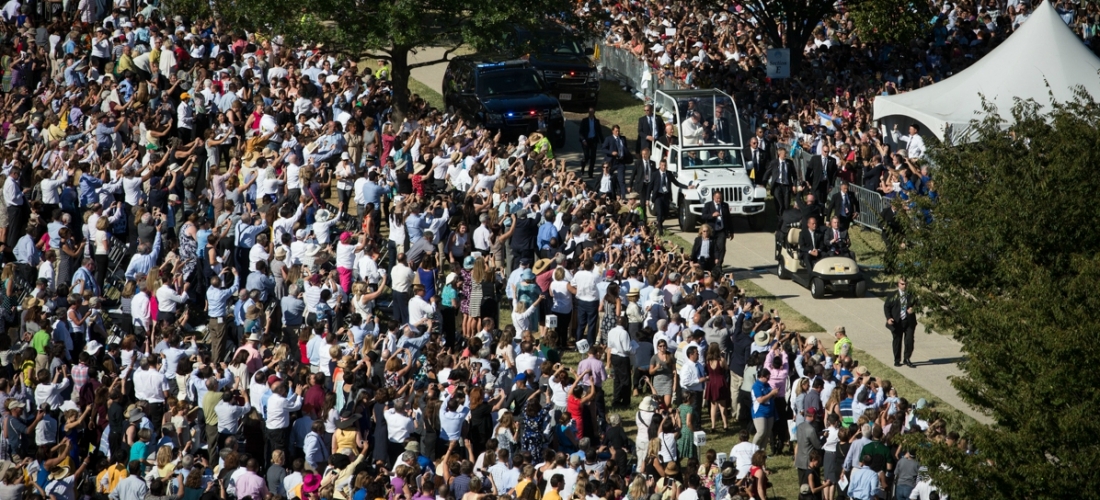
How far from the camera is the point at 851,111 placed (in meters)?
30.6

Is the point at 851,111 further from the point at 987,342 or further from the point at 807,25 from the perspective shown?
the point at 987,342

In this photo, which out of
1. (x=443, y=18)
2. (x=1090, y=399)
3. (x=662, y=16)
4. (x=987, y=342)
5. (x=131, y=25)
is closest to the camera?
(x=1090, y=399)

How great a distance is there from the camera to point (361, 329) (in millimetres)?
17797

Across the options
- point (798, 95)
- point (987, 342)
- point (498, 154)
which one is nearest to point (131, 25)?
point (498, 154)

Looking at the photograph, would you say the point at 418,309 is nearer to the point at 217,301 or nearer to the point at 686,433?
the point at 217,301

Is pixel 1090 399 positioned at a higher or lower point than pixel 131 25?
lower

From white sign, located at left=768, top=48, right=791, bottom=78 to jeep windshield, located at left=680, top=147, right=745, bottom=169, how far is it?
518cm

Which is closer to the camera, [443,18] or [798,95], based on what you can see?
[443,18]

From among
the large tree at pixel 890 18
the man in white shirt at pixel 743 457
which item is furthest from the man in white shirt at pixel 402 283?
the large tree at pixel 890 18

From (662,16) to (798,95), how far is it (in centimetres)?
758

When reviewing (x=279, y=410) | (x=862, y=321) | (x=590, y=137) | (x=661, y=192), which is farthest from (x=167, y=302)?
(x=590, y=137)

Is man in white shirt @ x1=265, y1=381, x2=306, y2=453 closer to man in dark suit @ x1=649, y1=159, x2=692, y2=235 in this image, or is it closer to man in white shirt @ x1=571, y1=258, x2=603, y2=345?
man in white shirt @ x1=571, y1=258, x2=603, y2=345

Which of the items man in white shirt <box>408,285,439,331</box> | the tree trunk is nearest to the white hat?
man in white shirt <box>408,285,439,331</box>

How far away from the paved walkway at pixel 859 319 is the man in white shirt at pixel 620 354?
4.43m
